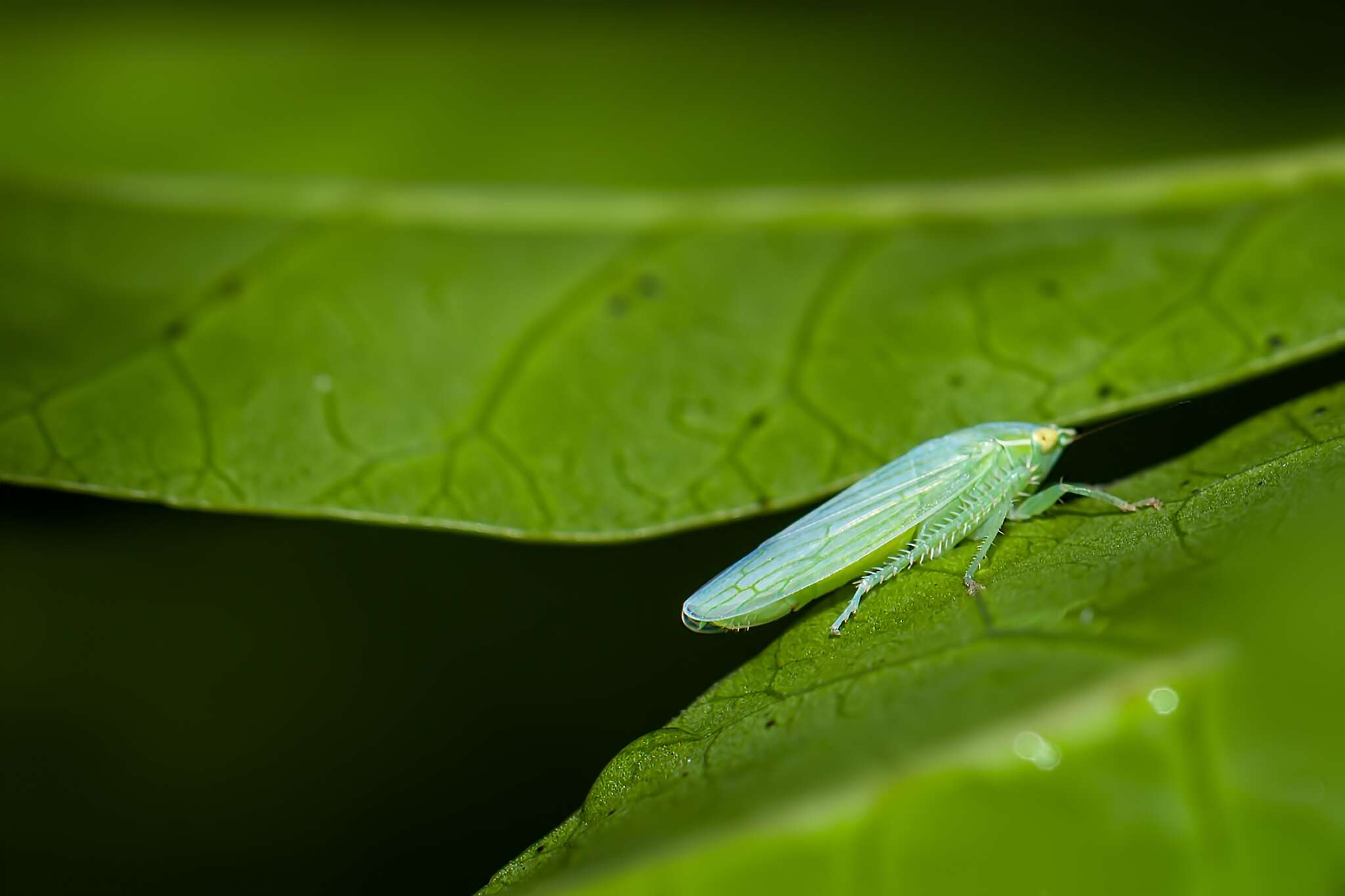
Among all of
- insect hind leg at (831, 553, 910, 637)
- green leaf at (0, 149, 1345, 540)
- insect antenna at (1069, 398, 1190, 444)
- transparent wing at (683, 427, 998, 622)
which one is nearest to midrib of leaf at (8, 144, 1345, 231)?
green leaf at (0, 149, 1345, 540)

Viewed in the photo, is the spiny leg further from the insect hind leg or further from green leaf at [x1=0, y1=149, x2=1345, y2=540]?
green leaf at [x1=0, y1=149, x2=1345, y2=540]

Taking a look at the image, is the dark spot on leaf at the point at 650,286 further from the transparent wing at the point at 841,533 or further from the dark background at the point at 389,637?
the transparent wing at the point at 841,533

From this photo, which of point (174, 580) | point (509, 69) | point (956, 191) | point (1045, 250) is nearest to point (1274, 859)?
point (1045, 250)

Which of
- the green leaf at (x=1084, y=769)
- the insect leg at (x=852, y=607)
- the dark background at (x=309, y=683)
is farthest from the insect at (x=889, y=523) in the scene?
the green leaf at (x=1084, y=769)

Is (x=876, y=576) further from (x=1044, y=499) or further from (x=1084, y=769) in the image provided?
(x=1084, y=769)

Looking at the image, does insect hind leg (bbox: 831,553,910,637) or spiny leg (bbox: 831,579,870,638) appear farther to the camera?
insect hind leg (bbox: 831,553,910,637)

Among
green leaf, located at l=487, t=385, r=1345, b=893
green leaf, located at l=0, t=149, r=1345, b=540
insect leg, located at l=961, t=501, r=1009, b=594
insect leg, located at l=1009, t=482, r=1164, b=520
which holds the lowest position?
insect leg, located at l=1009, t=482, r=1164, b=520
